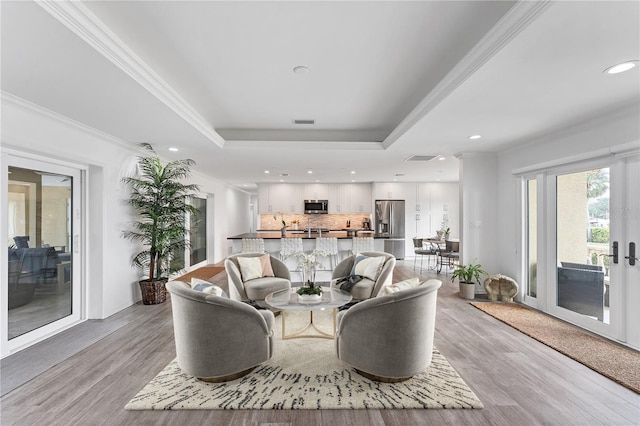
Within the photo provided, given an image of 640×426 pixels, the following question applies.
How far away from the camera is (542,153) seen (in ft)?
14.4

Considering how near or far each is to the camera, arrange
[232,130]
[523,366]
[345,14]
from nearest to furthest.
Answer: [345,14] < [523,366] < [232,130]

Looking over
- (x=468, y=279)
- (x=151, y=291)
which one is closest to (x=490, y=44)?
(x=468, y=279)

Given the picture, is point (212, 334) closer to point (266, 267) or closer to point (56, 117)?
point (266, 267)

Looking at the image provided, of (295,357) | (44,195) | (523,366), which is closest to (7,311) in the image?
(44,195)

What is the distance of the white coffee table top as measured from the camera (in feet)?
10.1

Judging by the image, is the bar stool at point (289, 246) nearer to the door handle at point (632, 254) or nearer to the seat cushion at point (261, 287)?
the seat cushion at point (261, 287)

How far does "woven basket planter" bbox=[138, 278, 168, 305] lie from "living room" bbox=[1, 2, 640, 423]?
23 centimetres

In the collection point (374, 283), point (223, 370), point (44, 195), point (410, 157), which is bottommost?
point (223, 370)

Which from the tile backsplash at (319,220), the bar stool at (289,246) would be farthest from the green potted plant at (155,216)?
the tile backsplash at (319,220)

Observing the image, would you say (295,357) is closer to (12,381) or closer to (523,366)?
(523,366)

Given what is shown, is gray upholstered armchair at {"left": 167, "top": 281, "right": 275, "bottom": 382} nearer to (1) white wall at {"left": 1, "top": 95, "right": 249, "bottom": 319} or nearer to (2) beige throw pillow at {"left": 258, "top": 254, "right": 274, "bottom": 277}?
(2) beige throw pillow at {"left": 258, "top": 254, "right": 274, "bottom": 277}

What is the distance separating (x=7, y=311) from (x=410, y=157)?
234 inches

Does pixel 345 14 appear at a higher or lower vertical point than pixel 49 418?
higher

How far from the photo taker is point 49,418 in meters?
2.13
